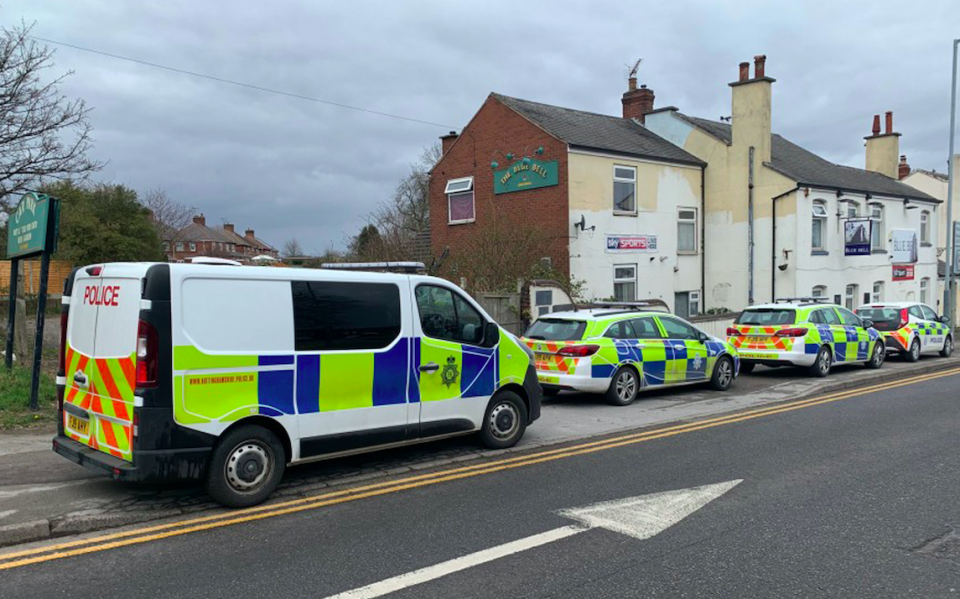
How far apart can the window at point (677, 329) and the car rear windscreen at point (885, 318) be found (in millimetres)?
8557

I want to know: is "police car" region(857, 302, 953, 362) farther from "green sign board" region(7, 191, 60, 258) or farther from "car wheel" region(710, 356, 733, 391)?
"green sign board" region(7, 191, 60, 258)

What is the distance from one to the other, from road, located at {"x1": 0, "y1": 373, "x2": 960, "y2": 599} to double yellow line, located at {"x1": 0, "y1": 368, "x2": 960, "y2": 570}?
0.09 feet

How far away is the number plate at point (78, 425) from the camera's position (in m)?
5.71

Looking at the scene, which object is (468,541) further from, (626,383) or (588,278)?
(588,278)

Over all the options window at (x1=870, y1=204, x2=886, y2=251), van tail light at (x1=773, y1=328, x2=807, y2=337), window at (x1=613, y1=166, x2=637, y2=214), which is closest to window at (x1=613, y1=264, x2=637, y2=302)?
window at (x1=613, y1=166, x2=637, y2=214)

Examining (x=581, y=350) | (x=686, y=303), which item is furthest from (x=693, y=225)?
(x=581, y=350)

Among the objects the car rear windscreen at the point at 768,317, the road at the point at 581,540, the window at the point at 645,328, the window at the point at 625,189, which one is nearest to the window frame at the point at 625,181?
the window at the point at 625,189

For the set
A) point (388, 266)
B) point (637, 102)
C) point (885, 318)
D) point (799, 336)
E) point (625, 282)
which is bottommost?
point (799, 336)

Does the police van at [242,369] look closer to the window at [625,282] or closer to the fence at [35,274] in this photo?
the window at [625,282]

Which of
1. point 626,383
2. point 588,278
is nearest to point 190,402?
point 626,383

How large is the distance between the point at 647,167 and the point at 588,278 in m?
4.56

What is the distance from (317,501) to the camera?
5.81 meters

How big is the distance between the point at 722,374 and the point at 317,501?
9.01 meters

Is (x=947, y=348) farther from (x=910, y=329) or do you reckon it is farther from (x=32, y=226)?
(x=32, y=226)
